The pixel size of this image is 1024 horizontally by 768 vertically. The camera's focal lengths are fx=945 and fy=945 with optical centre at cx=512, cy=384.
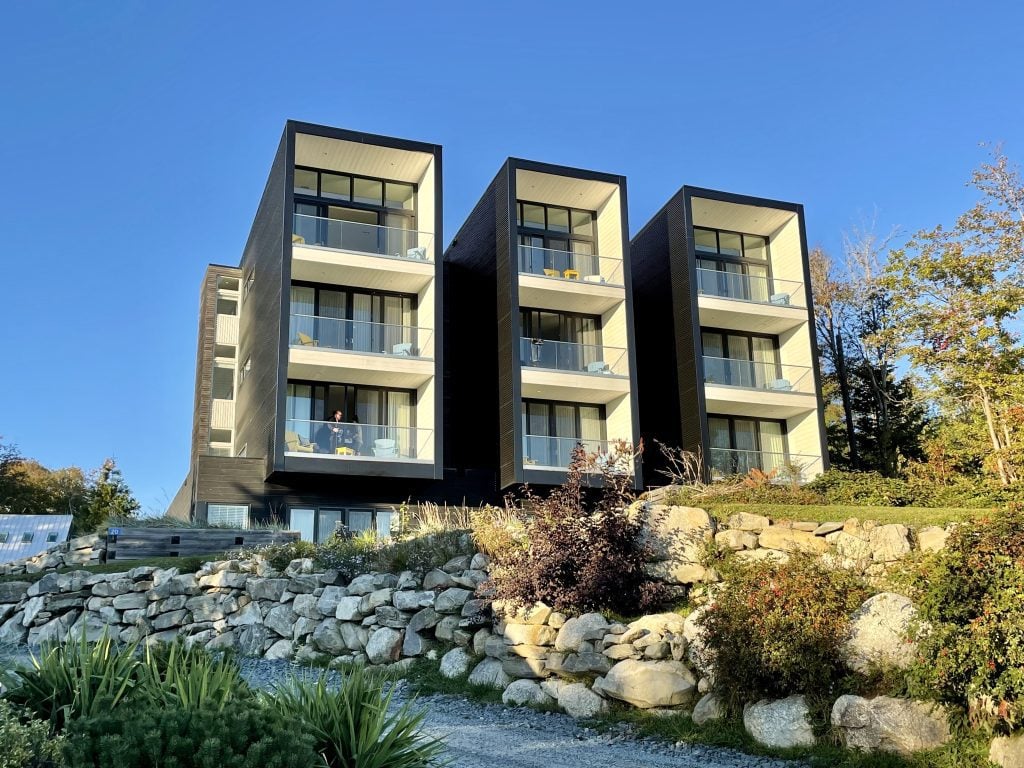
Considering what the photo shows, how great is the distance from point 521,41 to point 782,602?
→ 13692 millimetres

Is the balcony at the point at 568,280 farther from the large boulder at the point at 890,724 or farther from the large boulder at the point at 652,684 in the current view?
the large boulder at the point at 890,724

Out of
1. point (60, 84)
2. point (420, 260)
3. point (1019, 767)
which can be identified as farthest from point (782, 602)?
point (60, 84)

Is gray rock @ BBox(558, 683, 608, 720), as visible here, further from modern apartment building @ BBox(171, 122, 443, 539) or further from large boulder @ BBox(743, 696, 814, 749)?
modern apartment building @ BBox(171, 122, 443, 539)

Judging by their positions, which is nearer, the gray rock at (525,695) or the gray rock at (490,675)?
the gray rock at (525,695)

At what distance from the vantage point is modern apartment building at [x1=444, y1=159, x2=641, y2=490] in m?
26.7

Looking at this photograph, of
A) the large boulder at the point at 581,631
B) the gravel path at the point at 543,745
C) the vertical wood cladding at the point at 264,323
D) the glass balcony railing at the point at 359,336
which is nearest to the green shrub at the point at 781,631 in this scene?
the gravel path at the point at 543,745

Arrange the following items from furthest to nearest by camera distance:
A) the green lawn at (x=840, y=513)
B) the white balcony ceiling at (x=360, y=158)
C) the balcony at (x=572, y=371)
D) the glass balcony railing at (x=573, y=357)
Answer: the glass balcony railing at (x=573, y=357) < the balcony at (x=572, y=371) < the white balcony ceiling at (x=360, y=158) < the green lawn at (x=840, y=513)

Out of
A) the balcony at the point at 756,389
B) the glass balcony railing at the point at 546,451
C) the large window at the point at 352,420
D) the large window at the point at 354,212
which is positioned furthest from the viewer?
the balcony at the point at 756,389

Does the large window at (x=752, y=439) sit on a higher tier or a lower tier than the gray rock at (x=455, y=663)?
higher

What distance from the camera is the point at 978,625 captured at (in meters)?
8.56

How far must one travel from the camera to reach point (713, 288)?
29672 millimetres

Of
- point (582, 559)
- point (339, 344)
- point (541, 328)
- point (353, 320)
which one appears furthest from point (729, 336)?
point (582, 559)

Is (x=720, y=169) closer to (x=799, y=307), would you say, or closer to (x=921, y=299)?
(x=799, y=307)

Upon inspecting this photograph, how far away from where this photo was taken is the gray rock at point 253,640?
632 inches
